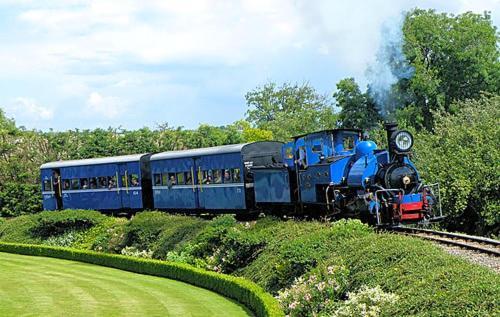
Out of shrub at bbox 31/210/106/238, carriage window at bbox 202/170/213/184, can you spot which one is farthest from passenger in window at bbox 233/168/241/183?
shrub at bbox 31/210/106/238

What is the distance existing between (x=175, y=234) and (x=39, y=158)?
1210 inches

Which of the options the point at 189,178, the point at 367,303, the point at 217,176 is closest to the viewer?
the point at 367,303

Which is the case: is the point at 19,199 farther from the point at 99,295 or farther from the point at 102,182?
the point at 99,295

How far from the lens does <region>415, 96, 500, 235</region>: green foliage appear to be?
26469 millimetres

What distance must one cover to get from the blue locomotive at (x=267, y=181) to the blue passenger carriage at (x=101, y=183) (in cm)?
5

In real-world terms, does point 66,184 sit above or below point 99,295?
above

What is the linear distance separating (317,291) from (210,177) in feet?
54.1

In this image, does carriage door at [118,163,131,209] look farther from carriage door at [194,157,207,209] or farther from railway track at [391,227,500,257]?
railway track at [391,227,500,257]

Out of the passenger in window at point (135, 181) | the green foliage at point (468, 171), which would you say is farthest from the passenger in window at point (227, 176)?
the passenger in window at point (135, 181)

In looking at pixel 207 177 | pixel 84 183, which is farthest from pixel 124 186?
pixel 207 177

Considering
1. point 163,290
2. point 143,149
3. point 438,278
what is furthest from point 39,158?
point 438,278

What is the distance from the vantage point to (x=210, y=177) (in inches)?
1243

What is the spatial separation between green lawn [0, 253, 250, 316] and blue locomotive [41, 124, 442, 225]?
16.0ft

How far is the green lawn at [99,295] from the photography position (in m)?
19.4
